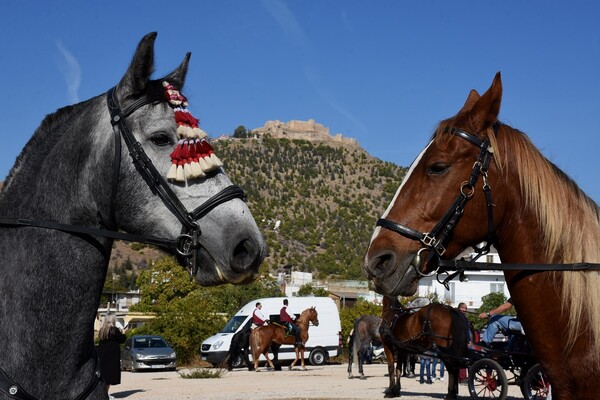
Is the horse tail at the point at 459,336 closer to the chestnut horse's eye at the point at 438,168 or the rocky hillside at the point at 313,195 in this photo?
the chestnut horse's eye at the point at 438,168

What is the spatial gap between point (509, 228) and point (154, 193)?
209 cm

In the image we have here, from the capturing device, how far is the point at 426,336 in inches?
615

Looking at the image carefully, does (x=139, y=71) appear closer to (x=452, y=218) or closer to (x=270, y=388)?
(x=452, y=218)

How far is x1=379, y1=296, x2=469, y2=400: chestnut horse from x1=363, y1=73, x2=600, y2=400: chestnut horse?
425 inches

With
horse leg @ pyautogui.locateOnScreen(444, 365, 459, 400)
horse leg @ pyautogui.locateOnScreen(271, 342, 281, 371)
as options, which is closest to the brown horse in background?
horse leg @ pyautogui.locateOnScreen(271, 342, 281, 371)

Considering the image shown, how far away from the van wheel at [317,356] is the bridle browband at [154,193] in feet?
85.4

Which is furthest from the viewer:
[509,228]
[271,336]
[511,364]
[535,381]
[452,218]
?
[271,336]

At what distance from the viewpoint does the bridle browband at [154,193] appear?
9.21ft

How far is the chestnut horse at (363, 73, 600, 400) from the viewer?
12.4 ft

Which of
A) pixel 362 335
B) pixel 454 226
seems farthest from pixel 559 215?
pixel 362 335

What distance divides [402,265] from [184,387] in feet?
50.5

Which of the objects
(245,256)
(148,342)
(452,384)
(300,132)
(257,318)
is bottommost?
(148,342)

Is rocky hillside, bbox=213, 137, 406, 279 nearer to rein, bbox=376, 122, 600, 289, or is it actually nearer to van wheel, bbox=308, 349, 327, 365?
van wheel, bbox=308, 349, 327, 365

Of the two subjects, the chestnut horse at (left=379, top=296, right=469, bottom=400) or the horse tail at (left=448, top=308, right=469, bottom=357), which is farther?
the chestnut horse at (left=379, top=296, right=469, bottom=400)
